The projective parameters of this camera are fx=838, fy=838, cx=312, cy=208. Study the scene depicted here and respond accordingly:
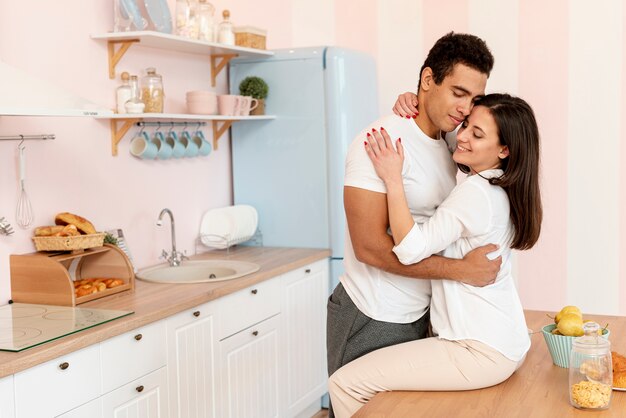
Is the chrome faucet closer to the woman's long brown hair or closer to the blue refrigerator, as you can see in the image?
the blue refrigerator

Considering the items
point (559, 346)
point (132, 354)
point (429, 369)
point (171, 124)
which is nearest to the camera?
point (429, 369)

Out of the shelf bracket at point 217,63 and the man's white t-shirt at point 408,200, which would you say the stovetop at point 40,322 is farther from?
the shelf bracket at point 217,63

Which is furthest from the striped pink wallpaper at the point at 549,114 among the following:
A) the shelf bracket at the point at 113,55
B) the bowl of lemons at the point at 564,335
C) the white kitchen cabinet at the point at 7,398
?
the white kitchen cabinet at the point at 7,398

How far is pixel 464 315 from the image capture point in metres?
2.13

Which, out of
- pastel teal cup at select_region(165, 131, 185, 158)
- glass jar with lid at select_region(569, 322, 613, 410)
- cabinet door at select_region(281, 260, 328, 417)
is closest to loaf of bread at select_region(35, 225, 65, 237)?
pastel teal cup at select_region(165, 131, 185, 158)

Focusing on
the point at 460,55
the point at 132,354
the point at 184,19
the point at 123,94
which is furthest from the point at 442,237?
the point at 184,19

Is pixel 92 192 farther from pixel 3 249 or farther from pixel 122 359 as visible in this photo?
pixel 122 359

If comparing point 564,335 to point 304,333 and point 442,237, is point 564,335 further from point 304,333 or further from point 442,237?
point 304,333

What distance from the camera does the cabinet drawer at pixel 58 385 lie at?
2.29m

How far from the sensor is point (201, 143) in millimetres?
4023

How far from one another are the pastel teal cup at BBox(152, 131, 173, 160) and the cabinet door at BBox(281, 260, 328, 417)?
0.76 metres

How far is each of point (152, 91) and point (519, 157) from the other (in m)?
1.80

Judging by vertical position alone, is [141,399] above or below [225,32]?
below

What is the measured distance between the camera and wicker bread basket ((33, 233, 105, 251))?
115 inches
